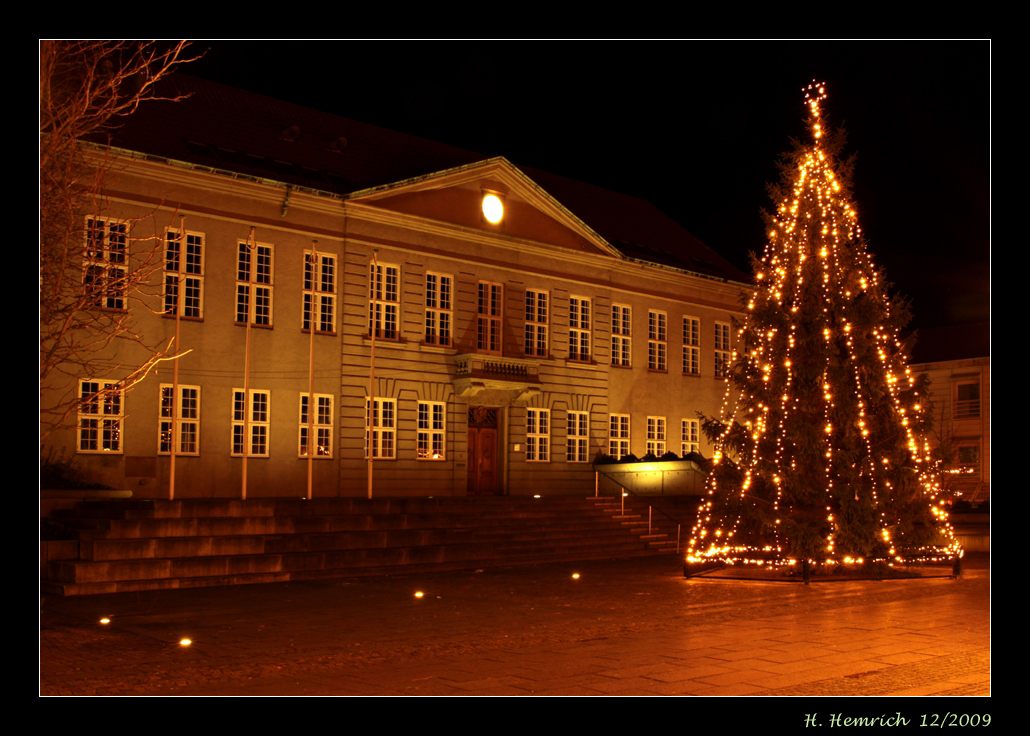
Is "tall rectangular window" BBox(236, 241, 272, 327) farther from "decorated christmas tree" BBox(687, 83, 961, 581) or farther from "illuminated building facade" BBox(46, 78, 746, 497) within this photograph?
"decorated christmas tree" BBox(687, 83, 961, 581)

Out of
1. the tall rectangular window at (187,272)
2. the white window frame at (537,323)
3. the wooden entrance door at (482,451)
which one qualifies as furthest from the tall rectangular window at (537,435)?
the tall rectangular window at (187,272)

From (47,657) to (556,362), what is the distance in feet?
82.0

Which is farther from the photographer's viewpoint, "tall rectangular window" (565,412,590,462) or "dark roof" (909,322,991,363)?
"dark roof" (909,322,991,363)

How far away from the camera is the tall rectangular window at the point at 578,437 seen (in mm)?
36531

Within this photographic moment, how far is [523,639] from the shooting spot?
13828mm

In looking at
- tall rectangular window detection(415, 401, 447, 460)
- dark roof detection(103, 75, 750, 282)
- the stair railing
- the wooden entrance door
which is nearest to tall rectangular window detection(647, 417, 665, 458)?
the stair railing

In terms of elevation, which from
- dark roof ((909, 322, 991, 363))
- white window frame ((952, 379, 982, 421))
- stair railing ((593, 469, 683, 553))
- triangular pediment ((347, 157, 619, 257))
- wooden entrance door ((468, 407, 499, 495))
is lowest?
stair railing ((593, 469, 683, 553))

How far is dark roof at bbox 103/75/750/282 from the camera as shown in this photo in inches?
1141

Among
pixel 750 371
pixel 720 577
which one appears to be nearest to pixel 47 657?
pixel 720 577

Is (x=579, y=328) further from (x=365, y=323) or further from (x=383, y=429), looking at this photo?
(x=383, y=429)

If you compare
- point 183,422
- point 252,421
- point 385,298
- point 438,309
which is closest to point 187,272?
point 183,422

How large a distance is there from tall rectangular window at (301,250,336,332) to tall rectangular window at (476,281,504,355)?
5481 millimetres

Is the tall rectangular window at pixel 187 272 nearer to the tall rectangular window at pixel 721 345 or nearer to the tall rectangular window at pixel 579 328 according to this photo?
the tall rectangular window at pixel 579 328

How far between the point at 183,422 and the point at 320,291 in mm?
5512
